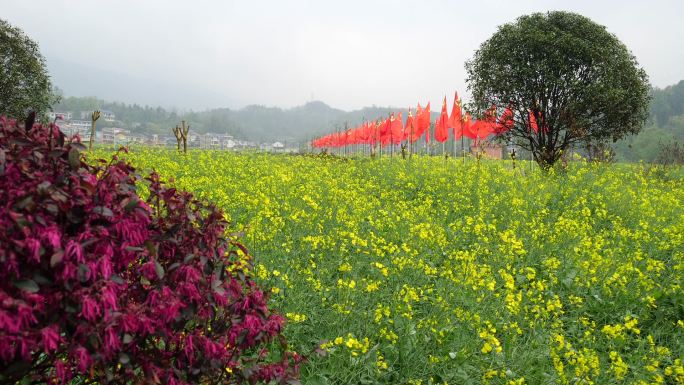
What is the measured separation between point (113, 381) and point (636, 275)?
22.0 ft

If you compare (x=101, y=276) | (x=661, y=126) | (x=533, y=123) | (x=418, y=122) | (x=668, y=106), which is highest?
(x=668, y=106)

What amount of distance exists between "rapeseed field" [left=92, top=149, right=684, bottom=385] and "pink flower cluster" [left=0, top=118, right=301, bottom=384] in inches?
32.6

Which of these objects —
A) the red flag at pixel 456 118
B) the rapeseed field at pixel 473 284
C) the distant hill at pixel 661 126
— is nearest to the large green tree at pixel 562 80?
the rapeseed field at pixel 473 284

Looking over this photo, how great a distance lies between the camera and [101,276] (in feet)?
6.03

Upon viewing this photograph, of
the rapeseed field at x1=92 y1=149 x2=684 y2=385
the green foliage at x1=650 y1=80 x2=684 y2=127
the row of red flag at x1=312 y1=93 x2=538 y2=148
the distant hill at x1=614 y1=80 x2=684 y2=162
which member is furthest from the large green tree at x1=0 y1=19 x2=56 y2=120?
the green foliage at x1=650 y1=80 x2=684 y2=127

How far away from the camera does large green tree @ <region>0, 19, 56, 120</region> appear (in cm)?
1980

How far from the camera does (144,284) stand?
81.8 inches

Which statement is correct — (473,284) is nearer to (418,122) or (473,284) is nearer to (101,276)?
(101,276)

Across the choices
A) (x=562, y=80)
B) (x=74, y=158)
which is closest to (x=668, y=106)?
(x=562, y=80)

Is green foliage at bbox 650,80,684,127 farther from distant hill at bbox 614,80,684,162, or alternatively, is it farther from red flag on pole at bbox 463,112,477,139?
red flag on pole at bbox 463,112,477,139

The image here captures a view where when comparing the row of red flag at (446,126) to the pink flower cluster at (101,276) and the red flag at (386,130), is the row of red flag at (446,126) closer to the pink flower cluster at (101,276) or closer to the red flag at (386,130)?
the red flag at (386,130)

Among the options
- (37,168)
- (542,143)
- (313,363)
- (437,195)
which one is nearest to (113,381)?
(37,168)

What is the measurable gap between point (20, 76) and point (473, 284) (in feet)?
74.1

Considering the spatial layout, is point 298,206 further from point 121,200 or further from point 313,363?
point 121,200
